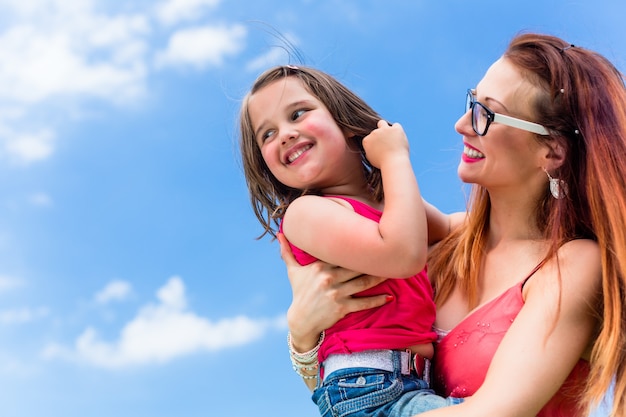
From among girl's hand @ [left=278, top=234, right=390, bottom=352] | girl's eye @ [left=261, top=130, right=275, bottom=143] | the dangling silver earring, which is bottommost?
girl's hand @ [left=278, top=234, right=390, bottom=352]

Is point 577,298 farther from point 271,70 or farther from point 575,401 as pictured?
point 271,70

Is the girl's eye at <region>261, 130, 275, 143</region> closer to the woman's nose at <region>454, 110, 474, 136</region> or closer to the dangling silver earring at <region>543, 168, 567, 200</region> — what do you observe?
the woman's nose at <region>454, 110, 474, 136</region>

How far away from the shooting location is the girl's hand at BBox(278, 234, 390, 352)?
3.48 meters

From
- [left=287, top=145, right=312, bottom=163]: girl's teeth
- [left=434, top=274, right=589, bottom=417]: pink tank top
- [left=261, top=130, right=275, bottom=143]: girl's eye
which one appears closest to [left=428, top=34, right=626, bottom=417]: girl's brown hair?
[left=434, top=274, right=589, bottom=417]: pink tank top

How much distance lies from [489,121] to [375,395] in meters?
1.43

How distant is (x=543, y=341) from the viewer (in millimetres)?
3115

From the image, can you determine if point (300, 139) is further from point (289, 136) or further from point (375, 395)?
point (375, 395)

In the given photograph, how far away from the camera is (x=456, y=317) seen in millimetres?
3748

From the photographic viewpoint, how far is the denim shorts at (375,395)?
3.24 meters

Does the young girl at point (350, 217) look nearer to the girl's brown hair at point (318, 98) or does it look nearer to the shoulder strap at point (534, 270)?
the girl's brown hair at point (318, 98)

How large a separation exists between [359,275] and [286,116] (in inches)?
34.2

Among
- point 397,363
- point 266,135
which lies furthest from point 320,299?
point 266,135

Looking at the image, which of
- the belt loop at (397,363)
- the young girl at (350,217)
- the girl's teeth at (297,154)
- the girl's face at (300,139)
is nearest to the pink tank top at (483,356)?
the young girl at (350,217)

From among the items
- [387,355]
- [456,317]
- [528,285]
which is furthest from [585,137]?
[387,355]
